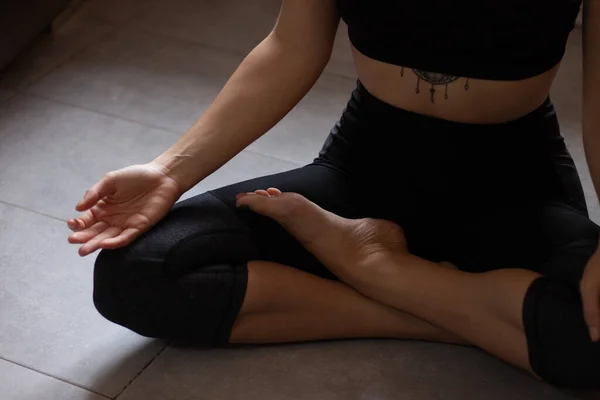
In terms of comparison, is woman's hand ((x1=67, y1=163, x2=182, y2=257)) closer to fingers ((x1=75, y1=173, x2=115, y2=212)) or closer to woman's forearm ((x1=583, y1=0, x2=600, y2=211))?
fingers ((x1=75, y1=173, x2=115, y2=212))

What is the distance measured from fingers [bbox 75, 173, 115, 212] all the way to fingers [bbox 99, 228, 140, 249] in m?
0.05

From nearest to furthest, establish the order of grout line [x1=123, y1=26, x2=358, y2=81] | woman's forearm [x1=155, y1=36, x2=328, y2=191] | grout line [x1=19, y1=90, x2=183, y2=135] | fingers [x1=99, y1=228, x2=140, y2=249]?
fingers [x1=99, y1=228, x2=140, y2=249], woman's forearm [x1=155, y1=36, x2=328, y2=191], grout line [x1=19, y1=90, x2=183, y2=135], grout line [x1=123, y1=26, x2=358, y2=81]

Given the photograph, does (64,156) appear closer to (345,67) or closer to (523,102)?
(345,67)

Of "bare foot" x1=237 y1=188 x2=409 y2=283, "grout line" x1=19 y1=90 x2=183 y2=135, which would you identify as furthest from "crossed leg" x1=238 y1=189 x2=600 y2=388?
"grout line" x1=19 y1=90 x2=183 y2=135

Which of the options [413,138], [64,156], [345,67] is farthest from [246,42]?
[413,138]

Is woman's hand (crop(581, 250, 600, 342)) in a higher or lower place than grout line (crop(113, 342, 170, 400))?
higher

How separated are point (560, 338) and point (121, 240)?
559mm

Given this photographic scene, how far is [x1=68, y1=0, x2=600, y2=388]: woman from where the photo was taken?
114 centimetres

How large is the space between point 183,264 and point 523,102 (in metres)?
0.50

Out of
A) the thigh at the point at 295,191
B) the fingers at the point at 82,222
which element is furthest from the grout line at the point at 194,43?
the fingers at the point at 82,222

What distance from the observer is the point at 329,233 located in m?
1.25

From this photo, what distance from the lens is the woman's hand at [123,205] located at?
1.17 metres

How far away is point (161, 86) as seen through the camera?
2.05 metres

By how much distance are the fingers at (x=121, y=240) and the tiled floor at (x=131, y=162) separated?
201 mm
